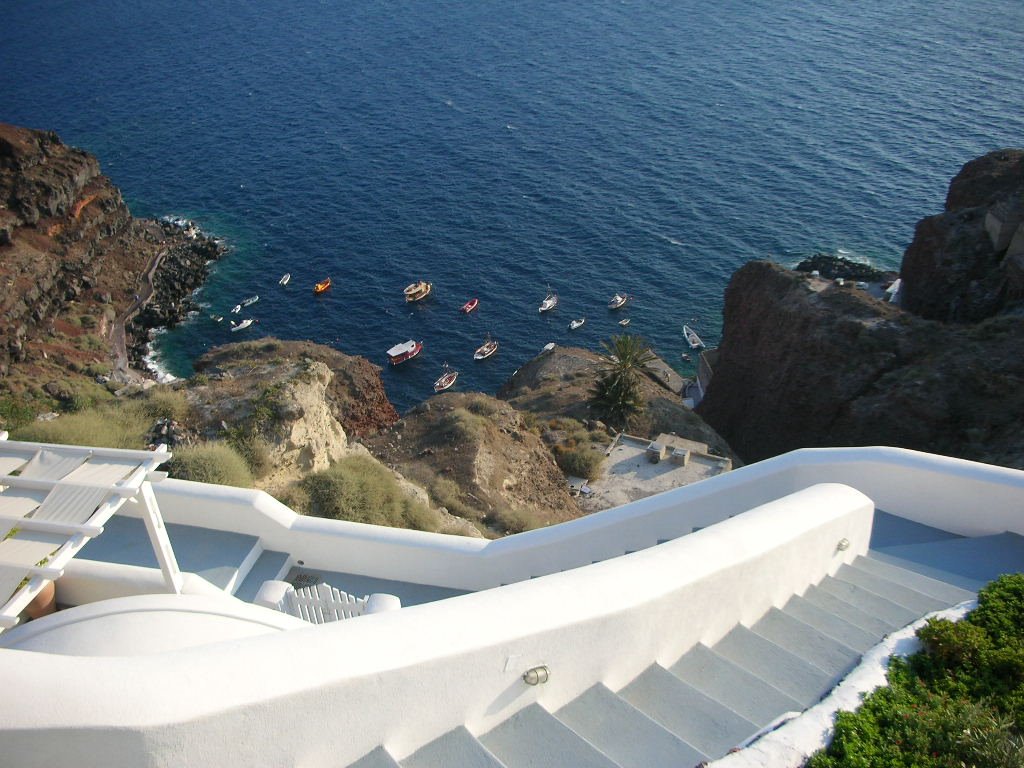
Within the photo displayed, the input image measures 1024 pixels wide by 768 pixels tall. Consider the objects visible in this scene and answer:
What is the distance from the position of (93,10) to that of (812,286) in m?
100

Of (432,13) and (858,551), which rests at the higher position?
(432,13)

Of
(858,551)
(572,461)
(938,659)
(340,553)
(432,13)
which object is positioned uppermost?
(432,13)

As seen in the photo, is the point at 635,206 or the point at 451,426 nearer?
the point at 451,426

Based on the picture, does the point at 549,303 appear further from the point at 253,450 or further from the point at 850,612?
the point at 850,612

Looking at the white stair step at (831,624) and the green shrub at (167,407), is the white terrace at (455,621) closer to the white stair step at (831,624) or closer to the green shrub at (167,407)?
the white stair step at (831,624)

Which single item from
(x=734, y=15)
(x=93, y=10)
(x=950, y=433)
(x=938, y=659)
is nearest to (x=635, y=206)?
(x=950, y=433)

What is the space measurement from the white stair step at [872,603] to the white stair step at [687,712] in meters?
2.31

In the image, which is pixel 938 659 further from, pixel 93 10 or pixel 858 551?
pixel 93 10

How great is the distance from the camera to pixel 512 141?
66688 millimetres

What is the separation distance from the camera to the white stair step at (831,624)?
6238 mm

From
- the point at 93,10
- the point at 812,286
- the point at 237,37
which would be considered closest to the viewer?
the point at 812,286

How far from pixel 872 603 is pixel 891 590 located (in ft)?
1.39

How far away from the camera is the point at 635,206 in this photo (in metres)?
57.8

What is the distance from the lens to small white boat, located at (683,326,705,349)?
4712cm
